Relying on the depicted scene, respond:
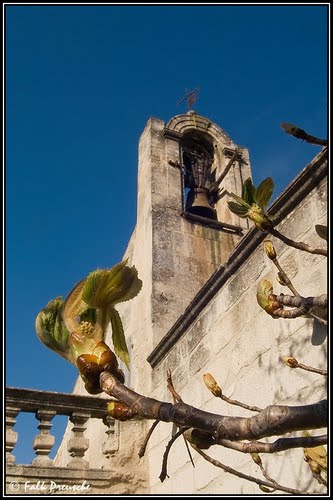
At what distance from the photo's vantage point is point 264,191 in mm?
1897

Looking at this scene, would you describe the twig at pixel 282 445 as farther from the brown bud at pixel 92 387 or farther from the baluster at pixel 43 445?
the baluster at pixel 43 445

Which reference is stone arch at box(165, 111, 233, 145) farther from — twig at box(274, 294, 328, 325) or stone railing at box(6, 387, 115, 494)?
twig at box(274, 294, 328, 325)

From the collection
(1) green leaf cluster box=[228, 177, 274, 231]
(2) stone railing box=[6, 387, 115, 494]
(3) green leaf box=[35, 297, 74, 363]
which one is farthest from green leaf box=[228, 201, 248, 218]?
(2) stone railing box=[6, 387, 115, 494]

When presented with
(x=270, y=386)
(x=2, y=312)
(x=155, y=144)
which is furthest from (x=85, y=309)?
(x=155, y=144)

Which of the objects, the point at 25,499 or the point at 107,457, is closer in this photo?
the point at 25,499

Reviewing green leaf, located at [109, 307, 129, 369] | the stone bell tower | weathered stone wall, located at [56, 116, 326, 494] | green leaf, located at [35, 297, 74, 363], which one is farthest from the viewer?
the stone bell tower

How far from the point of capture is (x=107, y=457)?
5.19m

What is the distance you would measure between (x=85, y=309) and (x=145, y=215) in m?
5.74

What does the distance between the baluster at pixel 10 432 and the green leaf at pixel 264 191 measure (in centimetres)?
397

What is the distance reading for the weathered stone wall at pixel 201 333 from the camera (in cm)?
351

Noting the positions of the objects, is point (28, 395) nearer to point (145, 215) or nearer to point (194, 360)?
point (194, 360)

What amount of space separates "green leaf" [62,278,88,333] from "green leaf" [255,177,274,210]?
2.41ft

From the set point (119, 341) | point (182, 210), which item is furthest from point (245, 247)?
point (182, 210)

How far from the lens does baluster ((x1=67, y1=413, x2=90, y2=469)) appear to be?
16.1ft
